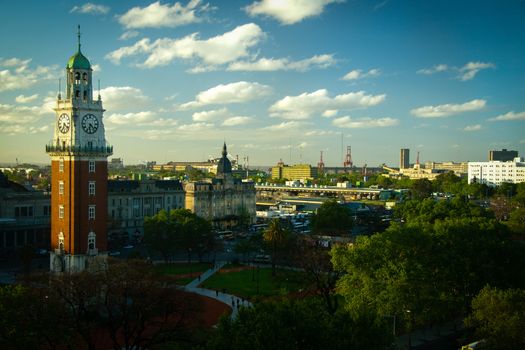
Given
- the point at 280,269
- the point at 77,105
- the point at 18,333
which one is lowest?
the point at 280,269

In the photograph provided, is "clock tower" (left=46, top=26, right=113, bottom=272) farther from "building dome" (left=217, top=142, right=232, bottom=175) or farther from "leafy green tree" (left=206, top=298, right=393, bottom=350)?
"building dome" (left=217, top=142, right=232, bottom=175)

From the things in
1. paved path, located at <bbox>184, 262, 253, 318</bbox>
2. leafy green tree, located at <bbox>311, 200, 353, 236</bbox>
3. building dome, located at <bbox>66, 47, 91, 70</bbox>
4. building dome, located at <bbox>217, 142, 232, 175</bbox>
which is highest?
building dome, located at <bbox>66, 47, 91, 70</bbox>

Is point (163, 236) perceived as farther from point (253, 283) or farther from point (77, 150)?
point (77, 150)

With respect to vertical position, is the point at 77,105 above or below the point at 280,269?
above

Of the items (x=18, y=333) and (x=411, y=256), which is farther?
Result: (x=411, y=256)

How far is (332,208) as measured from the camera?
99062 mm

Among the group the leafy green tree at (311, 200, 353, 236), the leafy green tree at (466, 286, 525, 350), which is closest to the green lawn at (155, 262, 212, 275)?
the leafy green tree at (311, 200, 353, 236)

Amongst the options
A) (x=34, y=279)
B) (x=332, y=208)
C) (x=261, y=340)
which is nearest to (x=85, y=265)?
(x=34, y=279)

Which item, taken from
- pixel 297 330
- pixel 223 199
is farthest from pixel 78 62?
pixel 223 199

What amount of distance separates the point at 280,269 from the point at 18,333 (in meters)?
45.7

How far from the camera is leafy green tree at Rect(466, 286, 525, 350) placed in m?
32.7

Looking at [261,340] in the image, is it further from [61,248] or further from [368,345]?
[61,248]

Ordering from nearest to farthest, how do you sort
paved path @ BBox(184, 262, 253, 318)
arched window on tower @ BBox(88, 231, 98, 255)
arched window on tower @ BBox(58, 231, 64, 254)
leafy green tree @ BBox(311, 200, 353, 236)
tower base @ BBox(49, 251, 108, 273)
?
tower base @ BBox(49, 251, 108, 273)
paved path @ BBox(184, 262, 253, 318)
arched window on tower @ BBox(58, 231, 64, 254)
arched window on tower @ BBox(88, 231, 98, 255)
leafy green tree @ BBox(311, 200, 353, 236)

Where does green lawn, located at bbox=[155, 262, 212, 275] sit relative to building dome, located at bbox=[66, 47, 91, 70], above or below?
below
